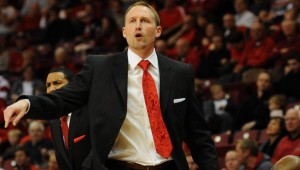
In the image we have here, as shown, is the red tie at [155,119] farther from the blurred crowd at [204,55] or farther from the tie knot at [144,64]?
the blurred crowd at [204,55]

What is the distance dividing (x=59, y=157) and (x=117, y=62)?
1.35m

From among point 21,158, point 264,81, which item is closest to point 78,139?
point 21,158

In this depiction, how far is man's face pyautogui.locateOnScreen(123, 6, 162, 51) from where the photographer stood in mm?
4715

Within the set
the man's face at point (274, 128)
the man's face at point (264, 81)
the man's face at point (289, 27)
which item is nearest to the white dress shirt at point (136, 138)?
the man's face at point (274, 128)

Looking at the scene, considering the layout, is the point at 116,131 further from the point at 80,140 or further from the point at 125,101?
the point at 80,140

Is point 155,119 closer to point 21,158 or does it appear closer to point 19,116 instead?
point 19,116

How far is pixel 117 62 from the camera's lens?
4.82 m

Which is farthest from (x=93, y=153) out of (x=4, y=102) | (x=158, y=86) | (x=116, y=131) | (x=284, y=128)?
(x=4, y=102)

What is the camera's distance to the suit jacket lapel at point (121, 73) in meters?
4.68

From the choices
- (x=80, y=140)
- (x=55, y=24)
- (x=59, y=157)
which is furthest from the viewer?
(x=55, y=24)

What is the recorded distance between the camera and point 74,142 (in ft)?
17.7

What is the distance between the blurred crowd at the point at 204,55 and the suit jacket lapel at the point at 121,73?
4.27 meters

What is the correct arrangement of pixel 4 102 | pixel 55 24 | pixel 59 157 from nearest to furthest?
pixel 59 157 → pixel 4 102 → pixel 55 24

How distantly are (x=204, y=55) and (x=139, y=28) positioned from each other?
922 cm
